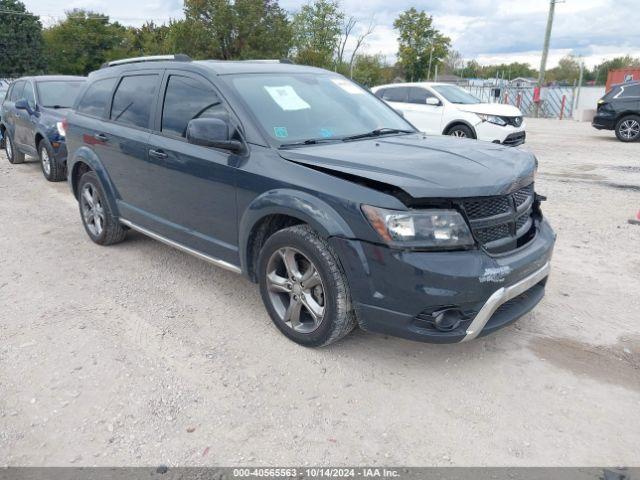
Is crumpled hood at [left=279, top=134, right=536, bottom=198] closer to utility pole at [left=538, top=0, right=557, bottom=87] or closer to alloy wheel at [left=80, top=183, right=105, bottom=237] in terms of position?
alloy wheel at [left=80, top=183, right=105, bottom=237]

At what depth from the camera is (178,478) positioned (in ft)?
8.02

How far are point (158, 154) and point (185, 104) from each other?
1.55ft

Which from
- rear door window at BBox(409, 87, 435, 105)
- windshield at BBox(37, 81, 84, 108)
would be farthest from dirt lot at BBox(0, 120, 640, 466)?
rear door window at BBox(409, 87, 435, 105)

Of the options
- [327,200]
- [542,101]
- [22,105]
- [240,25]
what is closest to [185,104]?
[327,200]

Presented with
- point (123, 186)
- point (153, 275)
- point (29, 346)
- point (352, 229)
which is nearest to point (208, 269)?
point (153, 275)

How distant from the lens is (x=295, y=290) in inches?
136

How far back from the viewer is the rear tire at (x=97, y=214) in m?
5.37

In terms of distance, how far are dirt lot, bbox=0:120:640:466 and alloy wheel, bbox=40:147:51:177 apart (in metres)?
4.73

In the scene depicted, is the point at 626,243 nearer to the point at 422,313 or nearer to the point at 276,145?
the point at 422,313

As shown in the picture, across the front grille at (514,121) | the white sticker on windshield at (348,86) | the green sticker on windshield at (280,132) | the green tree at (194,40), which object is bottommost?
the front grille at (514,121)

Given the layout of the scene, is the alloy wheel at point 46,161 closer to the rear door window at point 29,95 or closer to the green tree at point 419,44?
the rear door window at point 29,95

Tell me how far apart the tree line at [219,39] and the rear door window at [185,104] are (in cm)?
2985

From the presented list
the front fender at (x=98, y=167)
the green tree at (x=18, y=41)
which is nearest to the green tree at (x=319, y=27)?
the green tree at (x=18, y=41)

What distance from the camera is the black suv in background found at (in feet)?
48.3
